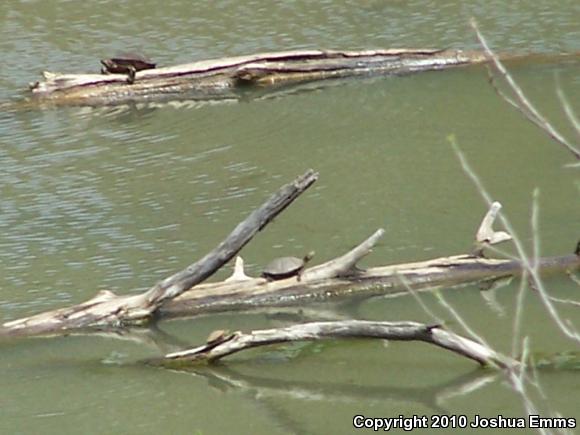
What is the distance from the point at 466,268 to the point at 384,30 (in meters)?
3.73

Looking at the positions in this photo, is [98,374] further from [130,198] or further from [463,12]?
[463,12]

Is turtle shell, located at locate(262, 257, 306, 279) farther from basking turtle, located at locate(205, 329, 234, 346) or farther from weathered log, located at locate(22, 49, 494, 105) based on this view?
weathered log, located at locate(22, 49, 494, 105)

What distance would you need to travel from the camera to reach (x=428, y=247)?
499cm

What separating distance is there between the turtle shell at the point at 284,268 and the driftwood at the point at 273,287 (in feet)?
0.09

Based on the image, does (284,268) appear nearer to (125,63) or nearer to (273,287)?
(273,287)

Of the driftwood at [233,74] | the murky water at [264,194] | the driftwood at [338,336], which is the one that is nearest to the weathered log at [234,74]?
the driftwood at [233,74]

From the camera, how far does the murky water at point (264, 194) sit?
12.9ft

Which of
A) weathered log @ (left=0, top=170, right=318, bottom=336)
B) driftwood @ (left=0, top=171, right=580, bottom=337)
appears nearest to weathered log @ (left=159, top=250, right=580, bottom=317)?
driftwood @ (left=0, top=171, right=580, bottom=337)

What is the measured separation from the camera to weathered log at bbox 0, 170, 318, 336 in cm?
436

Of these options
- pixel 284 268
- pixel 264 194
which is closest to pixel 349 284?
pixel 284 268

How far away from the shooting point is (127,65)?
713 centimetres

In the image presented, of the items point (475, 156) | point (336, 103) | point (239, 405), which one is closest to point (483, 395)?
point (239, 405)

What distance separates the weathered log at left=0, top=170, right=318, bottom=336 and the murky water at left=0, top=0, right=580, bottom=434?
0.07m

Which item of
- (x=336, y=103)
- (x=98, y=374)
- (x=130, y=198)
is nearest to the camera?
(x=98, y=374)
